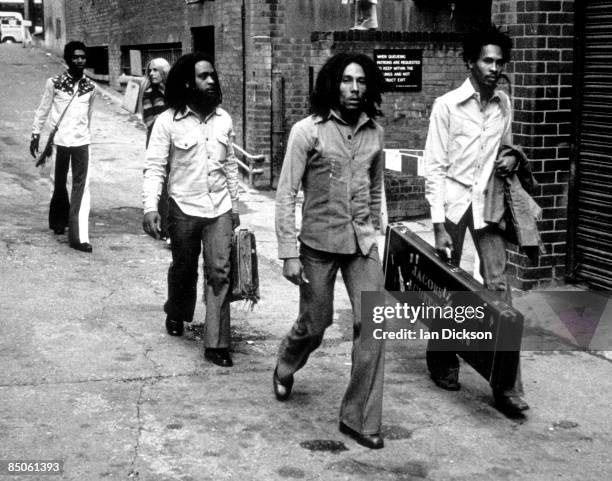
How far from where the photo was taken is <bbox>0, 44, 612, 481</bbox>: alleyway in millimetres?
4703

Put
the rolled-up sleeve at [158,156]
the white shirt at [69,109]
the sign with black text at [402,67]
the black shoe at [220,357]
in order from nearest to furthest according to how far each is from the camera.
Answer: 1. the black shoe at [220,357]
2. the rolled-up sleeve at [158,156]
3. the white shirt at [69,109]
4. the sign with black text at [402,67]

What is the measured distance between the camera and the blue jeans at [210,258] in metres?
6.22

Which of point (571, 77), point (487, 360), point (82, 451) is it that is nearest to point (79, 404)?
point (82, 451)

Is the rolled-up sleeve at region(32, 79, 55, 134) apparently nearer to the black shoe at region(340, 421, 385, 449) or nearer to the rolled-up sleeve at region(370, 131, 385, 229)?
the rolled-up sleeve at region(370, 131, 385, 229)

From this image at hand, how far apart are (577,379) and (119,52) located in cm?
1859

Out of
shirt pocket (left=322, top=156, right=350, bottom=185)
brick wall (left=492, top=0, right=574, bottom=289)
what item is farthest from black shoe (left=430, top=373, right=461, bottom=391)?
brick wall (left=492, top=0, right=574, bottom=289)

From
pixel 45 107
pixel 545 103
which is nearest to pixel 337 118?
pixel 545 103

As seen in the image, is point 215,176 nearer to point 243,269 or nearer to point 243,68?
point 243,269

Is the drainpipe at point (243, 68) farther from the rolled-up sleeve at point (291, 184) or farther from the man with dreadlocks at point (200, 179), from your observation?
the rolled-up sleeve at point (291, 184)

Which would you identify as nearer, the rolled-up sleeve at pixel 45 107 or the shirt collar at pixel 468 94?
the shirt collar at pixel 468 94

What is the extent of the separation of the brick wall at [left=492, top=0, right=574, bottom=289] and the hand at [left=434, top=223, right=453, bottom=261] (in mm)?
2313

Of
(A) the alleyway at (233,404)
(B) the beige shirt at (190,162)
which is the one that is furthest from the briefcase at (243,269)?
(A) the alleyway at (233,404)

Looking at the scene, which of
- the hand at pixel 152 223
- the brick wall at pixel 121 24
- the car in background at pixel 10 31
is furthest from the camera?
the car in background at pixel 10 31

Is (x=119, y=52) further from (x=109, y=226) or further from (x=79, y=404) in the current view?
(x=79, y=404)
